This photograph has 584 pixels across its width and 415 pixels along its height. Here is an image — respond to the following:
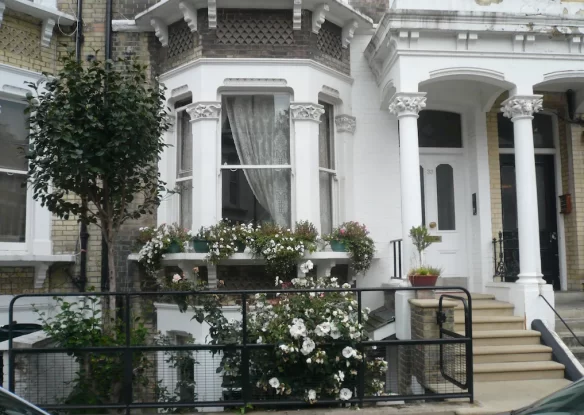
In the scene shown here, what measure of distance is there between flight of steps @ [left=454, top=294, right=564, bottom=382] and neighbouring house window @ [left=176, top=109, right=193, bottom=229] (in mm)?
4290

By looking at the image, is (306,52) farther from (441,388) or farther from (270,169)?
(441,388)

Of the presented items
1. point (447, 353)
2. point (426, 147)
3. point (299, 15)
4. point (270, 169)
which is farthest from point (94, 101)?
point (426, 147)

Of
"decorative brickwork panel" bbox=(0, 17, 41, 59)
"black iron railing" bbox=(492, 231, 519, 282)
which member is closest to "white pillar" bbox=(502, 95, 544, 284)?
"black iron railing" bbox=(492, 231, 519, 282)

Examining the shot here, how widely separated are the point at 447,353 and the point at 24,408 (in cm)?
445

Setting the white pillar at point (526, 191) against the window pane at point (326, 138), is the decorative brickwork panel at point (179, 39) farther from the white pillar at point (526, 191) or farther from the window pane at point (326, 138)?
the white pillar at point (526, 191)

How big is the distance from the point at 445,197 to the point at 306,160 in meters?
2.78

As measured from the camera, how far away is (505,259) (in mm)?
9523

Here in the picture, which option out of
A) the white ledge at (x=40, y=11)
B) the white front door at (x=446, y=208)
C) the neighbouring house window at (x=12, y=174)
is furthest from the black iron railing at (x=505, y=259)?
the white ledge at (x=40, y=11)

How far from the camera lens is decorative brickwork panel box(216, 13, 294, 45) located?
892 centimetres

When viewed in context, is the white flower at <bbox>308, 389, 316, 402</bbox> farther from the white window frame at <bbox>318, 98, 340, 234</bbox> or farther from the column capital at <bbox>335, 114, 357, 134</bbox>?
the column capital at <bbox>335, 114, 357, 134</bbox>

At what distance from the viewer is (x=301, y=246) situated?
8109 mm

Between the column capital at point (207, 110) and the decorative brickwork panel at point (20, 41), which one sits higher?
the decorative brickwork panel at point (20, 41)

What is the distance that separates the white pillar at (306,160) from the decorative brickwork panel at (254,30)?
107 centimetres

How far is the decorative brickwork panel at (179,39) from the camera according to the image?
29.9ft
